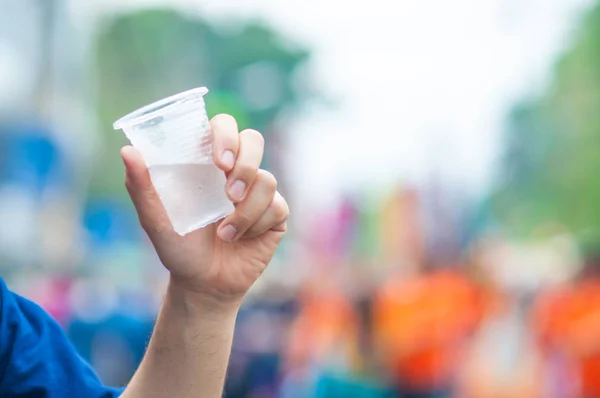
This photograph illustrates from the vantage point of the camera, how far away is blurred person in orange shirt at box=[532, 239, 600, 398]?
5766mm

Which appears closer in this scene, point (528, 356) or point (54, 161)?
point (528, 356)

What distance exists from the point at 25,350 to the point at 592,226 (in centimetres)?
2268

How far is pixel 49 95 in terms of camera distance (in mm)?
13750

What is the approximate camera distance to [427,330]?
629 cm

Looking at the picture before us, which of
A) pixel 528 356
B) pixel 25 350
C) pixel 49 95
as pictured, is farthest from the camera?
pixel 49 95

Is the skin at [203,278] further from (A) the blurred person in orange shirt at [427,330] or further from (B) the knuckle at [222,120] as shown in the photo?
(A) the blurred person in orange shirt at [427,330]

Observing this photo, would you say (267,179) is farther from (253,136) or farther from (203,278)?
(203,278)

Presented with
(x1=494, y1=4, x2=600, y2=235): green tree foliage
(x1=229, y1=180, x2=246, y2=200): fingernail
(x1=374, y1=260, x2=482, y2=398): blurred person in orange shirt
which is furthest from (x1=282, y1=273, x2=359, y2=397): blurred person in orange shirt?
(x1=494, y1=4, x2=600, y2=235): green tree foliage

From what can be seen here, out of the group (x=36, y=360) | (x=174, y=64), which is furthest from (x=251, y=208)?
(x=174, y=64)

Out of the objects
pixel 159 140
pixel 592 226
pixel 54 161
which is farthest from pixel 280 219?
pixel 592 226

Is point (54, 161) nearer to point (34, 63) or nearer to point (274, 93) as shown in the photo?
point (34, 63)

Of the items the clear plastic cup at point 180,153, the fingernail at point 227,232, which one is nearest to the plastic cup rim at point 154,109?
the clear plastic cup at point 180,153

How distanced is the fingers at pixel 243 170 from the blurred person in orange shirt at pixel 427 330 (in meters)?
4.94

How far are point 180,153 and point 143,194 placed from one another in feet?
0.31
